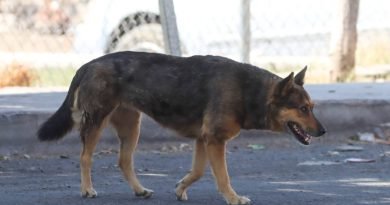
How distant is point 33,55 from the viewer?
13680 mm

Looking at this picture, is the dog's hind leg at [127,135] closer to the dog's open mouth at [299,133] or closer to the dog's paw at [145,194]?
the dog's paw at [145,194]

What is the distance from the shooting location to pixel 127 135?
24.9 feet

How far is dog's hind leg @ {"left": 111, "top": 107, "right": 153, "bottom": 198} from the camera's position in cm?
749

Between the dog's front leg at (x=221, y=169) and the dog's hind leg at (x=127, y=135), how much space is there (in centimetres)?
69

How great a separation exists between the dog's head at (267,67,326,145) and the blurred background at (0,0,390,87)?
5.20 metres

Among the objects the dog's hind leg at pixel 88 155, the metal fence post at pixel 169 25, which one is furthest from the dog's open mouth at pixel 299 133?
the metal fence post at pixel 169 25

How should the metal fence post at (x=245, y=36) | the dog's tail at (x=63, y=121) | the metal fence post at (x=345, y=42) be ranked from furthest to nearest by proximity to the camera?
the metal fence post at (x=345, y=42) < the metal fence post at (x=245, y=36) < the dog's tail at (x=63, y=121)

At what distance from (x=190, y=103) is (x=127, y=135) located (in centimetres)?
71

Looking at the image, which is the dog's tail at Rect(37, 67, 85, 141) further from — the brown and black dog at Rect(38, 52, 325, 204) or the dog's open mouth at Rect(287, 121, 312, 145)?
the dog's open mouth at Rect(287, 121, 312, 145)


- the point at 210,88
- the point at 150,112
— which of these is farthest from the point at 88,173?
the point at 210,88

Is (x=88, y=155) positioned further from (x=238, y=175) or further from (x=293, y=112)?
(x=238, y=175)

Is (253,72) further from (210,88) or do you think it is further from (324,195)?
(324,195)

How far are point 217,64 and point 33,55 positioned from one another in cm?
688

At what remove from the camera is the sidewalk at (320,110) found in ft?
31.8
